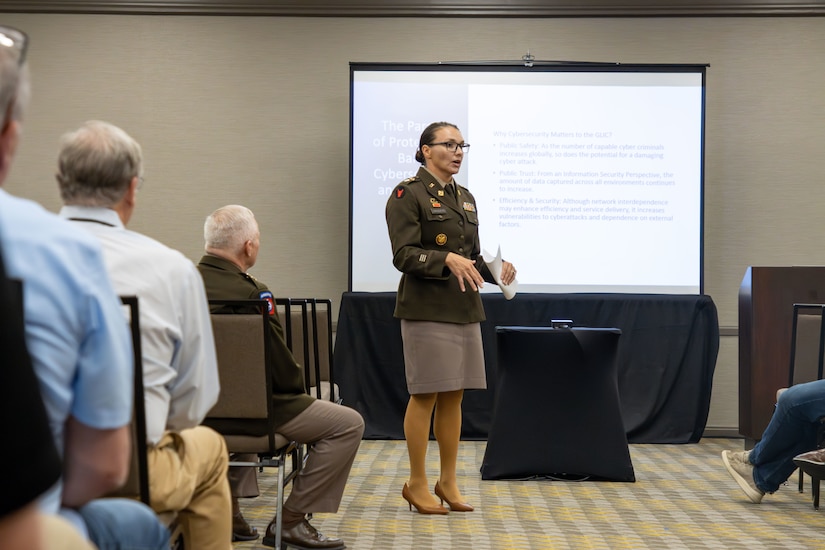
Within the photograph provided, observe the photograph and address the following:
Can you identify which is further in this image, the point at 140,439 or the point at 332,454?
the point at 332,454

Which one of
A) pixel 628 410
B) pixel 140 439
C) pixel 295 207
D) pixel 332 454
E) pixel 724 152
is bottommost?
pixel 628 410

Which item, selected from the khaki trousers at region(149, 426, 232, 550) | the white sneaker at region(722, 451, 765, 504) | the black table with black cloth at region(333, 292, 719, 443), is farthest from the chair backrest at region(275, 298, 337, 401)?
the white sneaker at region(722, 451, 765, 504)

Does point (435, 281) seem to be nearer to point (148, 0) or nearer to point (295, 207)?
point (295, 207)

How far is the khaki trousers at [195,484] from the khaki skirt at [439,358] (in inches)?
67.6

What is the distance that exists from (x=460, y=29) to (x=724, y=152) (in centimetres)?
202

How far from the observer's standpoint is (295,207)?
6.52 metres

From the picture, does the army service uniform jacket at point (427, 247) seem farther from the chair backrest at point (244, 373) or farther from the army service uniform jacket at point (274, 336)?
the chair backrest at point (244, 373)

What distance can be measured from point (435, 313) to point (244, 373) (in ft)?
A: 3.82

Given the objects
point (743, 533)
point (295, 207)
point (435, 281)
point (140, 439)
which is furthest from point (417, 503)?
point (295, 207)

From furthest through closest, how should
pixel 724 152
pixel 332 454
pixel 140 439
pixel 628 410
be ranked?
pixel 724 152, pixel 628 410, pixel 332 454, pixel 140 439

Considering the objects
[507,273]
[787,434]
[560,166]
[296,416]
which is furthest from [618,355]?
[296,416]

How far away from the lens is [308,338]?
408 centimetres

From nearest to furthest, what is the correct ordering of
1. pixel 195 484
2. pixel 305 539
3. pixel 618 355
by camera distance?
1. pixel 195 484
2. pixel 305 539
3. pixel 618 355

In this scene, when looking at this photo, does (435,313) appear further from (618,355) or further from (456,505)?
(618,355)
